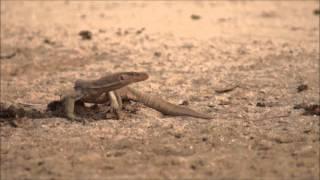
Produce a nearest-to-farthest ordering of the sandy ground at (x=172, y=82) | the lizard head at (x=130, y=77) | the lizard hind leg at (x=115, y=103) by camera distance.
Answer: the sandy ground at (x=172, y=82), the lizard head at (x=130, y=77), the lizard hind leg at (x=115, y=103)

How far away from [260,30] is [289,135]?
6.07 metres

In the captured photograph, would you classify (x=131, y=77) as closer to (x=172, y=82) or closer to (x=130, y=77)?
(x=130, y=77)

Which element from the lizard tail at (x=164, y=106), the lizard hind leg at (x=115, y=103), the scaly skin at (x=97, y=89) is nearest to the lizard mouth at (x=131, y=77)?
the scaly skin at (x=97, y=89)

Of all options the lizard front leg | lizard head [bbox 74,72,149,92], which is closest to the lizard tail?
lizard head [bbox 74,72,149,92]

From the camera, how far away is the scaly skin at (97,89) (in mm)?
5859

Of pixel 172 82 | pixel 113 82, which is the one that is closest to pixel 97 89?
pixel 113 82

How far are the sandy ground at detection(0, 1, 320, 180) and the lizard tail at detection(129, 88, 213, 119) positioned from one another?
2.6 inches

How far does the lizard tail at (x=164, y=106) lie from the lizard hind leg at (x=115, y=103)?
0.60 ft

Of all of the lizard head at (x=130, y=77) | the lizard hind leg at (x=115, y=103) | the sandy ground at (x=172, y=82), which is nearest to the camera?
the sandy ground at (x=172, y=82)

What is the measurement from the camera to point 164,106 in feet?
20.1

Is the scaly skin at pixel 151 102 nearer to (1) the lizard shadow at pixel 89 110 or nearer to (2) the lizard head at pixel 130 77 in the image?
(1) the lizard shadow at pixel 89 110

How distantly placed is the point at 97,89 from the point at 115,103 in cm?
20

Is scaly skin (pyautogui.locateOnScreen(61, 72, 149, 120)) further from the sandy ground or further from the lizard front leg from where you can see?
the sandy ground

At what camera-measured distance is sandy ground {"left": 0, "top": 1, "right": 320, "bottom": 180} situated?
15.7 feet
